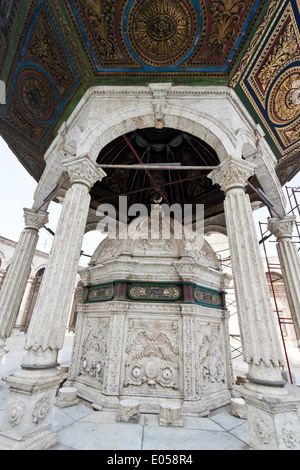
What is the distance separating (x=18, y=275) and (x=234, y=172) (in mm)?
6155

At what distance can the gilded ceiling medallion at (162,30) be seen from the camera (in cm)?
438

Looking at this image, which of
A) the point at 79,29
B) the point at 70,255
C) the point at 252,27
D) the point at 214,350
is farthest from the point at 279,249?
the point at 79,29

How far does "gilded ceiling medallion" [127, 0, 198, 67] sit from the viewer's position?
14.4ft

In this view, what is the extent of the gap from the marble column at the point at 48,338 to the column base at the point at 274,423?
2.60 meters

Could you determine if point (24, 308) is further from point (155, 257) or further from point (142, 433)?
point (142, 433)

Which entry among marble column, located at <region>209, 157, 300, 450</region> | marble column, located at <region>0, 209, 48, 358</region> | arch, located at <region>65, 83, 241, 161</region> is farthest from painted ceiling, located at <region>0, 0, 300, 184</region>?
marble column, located at <region>0, 209, 48, 358</region>

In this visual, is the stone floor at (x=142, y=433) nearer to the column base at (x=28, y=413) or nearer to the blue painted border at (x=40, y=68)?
the column base at (x=28, y=413)

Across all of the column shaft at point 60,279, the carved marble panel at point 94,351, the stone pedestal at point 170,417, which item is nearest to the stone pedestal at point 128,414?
the stone pedestal at point 170,417

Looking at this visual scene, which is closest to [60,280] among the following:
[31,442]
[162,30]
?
[31,442]

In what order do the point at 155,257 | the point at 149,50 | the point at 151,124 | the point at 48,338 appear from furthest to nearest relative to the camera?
1. the point at 155,257
2. the point at 151,124
3. the point at 149,50
4. the point at 48,338

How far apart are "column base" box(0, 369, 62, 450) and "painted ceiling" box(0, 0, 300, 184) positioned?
20.1ft

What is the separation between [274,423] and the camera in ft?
8.47

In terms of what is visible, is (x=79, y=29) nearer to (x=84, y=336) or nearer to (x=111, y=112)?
(x=111, y=112)

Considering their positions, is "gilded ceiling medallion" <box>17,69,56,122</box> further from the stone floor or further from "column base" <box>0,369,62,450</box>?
the stone floor
